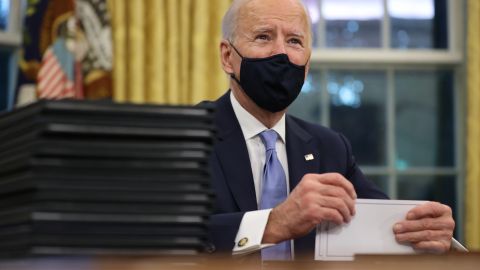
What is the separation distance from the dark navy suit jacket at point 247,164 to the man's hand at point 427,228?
35 centimetres

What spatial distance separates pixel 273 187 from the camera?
7.93ft

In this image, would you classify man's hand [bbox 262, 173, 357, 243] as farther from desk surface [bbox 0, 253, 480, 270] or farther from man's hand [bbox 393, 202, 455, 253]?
desk surface [bbox 0, 253, 480, 270]

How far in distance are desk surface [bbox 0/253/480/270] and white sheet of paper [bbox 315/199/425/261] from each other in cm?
70

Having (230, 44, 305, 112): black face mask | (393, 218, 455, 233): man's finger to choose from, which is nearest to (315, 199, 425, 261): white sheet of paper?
(393, 218, 455, 233): man's finger

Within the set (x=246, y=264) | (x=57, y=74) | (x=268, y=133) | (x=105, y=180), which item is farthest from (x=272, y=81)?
(x=57, y=74)

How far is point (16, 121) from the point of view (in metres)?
1.49

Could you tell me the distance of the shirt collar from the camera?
8.36 ft

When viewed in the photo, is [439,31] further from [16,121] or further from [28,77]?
[16,121]

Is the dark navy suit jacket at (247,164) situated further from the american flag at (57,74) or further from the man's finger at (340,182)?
the american flag at (57,74)

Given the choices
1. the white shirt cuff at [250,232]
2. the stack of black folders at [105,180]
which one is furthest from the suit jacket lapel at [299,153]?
the stack of black folders at [105,180]

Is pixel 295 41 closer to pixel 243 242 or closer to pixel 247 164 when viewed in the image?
pixel 247 164

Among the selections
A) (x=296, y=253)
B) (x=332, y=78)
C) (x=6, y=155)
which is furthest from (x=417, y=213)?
(x=332, y=78)

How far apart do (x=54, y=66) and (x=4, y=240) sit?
2851 millimetres

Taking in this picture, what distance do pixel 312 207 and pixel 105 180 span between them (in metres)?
0.67
